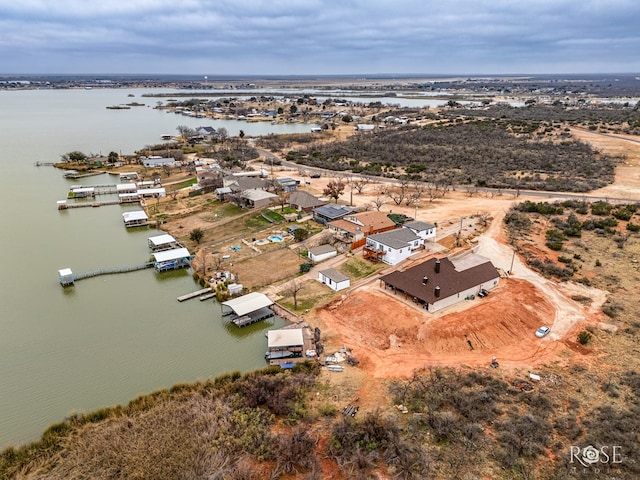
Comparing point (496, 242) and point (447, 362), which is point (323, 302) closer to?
point (447, 362)

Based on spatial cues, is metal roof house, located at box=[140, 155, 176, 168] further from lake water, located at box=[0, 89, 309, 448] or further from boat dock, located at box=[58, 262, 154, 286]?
boat dock, located at box=[58, 262, 154, 286]

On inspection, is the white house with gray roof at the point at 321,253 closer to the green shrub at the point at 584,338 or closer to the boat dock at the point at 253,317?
the boat dock at the point at 253,317

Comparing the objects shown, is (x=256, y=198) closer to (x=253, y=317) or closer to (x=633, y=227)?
(x=253, y=317)

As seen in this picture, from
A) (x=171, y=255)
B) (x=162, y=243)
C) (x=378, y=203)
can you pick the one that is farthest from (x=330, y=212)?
(x=162, y=243)

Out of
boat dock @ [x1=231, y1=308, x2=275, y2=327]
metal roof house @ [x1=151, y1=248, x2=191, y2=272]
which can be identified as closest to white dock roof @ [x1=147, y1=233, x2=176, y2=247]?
metal roof house @ [x1=151, y1=248, x2=191, y2=272]

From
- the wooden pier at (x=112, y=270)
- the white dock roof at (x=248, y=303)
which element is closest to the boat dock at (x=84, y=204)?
the wooden pier at (x=112, y=270)

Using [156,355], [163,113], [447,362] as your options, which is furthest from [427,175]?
[163,113]
